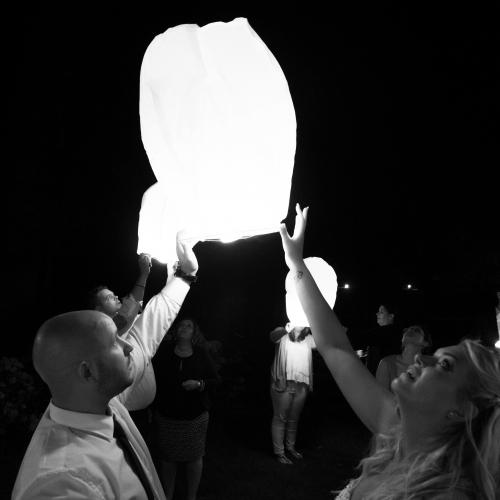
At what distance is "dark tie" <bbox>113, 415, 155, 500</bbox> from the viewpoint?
55.4 inches

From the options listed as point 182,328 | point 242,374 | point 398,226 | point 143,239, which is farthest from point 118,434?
point 398,226

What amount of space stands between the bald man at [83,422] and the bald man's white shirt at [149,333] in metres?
0.37

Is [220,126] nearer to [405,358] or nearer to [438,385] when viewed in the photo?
[438,385]

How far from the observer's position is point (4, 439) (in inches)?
195

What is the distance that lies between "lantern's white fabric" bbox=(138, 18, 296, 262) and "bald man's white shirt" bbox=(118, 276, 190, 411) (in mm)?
596

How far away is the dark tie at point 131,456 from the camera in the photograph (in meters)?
1.41

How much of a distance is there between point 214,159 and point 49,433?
3.32 feet

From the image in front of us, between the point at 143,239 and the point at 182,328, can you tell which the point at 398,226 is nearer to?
the point at 182,328

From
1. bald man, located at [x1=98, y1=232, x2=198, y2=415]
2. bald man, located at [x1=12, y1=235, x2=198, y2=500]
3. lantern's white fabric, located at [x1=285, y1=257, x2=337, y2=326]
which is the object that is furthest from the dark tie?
lantern's white fabric, located at [x1=285, y1=257, x2=337, y2=326]

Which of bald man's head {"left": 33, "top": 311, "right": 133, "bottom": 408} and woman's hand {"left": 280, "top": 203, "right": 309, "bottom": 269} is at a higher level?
woman's hand {"left": 280, "top": 203, "right": 309, "bottom": 269}

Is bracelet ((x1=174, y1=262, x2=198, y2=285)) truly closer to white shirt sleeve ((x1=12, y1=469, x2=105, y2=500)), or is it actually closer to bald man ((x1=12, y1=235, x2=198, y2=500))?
bald man ((x1=12, y1=235, x2=198, y2=500))

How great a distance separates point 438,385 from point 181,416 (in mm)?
2809

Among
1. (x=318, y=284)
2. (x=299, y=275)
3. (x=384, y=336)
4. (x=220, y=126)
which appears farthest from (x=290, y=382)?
(x=220, y=126)

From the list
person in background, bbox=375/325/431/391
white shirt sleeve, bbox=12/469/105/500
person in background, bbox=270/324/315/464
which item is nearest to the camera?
white shirt sleeve, bbox=12/469/105/500
